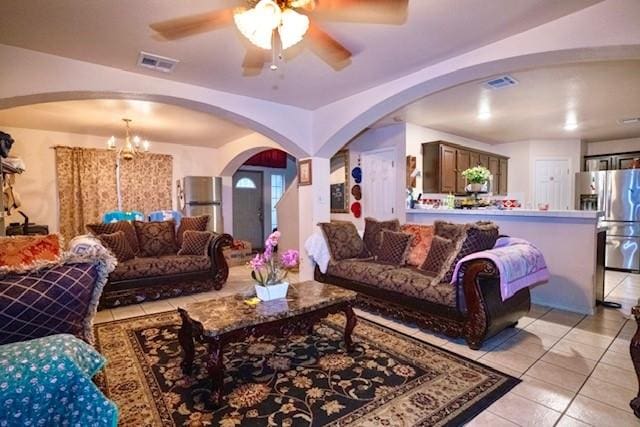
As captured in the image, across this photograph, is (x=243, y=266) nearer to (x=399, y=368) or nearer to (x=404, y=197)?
(x=404, y=197)

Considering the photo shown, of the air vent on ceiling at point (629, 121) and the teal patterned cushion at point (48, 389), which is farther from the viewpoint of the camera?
the air vent on ceiling at point (629, 121)

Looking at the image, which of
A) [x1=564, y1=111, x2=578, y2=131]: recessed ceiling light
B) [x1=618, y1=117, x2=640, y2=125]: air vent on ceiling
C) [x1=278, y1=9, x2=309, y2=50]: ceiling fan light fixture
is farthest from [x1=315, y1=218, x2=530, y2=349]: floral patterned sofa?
[x1=618, y1=117, x2=640, y2=125]: air vent on ceiling

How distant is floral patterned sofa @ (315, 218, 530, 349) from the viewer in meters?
2.59

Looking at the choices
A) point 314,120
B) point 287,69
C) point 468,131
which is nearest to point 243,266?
point 314,120

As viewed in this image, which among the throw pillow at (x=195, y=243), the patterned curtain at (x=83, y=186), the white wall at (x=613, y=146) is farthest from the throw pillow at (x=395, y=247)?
the white wall at (x=613, y=146)

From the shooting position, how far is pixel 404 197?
5234 mm

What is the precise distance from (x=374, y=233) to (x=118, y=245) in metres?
3.16

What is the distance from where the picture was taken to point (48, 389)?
112 cm

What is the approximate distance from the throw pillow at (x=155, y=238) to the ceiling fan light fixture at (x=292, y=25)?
3551 millimetres

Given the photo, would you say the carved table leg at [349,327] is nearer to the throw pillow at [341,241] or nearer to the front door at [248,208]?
the throw pillow at [341,241]

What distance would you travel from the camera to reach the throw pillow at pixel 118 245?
390 centimetres

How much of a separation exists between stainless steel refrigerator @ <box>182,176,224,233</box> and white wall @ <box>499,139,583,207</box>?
257 inches

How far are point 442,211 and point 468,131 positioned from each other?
90.0 inches

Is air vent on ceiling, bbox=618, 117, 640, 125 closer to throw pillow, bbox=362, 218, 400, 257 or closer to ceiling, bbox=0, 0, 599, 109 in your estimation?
ceiling, bbox=0, 0, 599, 109
